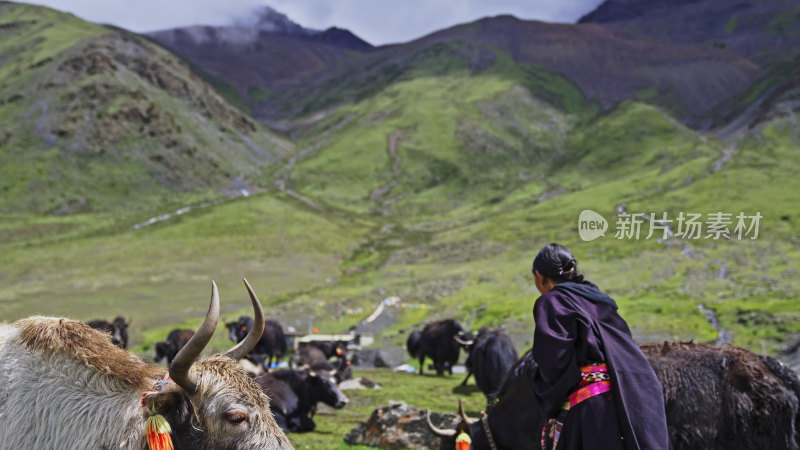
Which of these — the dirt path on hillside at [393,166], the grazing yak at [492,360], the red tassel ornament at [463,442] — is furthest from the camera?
the dirt path on hillside at [393,166]

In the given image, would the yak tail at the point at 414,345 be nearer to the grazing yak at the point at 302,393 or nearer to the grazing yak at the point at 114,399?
the grazing yak at the point at 302,393

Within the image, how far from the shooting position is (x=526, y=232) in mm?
92500

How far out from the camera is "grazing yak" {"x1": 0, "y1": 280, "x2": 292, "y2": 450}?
182 inches

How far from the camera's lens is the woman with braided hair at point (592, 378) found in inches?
183

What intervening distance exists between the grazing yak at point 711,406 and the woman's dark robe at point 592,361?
2074 millimetres

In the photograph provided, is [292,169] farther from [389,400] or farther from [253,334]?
[253,334]

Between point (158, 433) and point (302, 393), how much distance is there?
12255 mm

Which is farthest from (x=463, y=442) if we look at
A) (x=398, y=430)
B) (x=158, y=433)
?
(x=398, y=430)

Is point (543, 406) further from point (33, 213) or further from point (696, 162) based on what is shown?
point (696, 162)

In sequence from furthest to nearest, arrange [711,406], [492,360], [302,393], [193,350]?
[492,360]
[302,393]
[711,406]
[193,350]

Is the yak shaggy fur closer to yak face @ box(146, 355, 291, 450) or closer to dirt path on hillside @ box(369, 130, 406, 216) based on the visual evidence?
yak face @ box(146, 355, 291, 450)

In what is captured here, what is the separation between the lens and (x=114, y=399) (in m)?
4.79

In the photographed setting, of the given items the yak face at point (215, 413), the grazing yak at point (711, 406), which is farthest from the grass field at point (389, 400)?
the yak face at point (215, 413)

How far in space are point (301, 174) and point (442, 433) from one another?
146085mm
